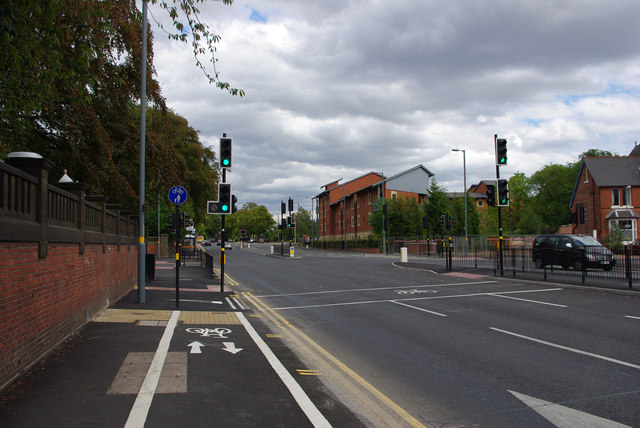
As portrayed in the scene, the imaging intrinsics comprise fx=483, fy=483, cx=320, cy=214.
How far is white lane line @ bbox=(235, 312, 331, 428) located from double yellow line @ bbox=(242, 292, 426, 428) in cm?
63

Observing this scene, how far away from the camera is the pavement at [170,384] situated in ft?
15.8

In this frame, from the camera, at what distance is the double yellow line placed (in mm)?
5098

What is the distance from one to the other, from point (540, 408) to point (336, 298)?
1079 cm

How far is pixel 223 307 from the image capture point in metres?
13.7

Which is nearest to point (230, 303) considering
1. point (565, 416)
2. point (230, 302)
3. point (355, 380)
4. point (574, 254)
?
point (230, 302)

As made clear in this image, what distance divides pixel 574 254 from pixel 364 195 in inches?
2201

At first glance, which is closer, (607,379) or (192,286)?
(607,379)

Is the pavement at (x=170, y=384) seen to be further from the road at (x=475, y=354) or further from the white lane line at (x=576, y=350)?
the white lane line at (x=576, y=350)

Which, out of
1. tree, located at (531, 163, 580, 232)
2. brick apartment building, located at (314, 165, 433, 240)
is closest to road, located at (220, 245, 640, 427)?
brick apartment building, located at (314, 165, 433, 240)

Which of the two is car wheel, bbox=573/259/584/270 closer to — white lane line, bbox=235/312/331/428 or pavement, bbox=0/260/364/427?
pavement, bbox=0/260/364/427

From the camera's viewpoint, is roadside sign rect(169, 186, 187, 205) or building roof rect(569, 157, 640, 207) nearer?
roadside sign rect(169, 186, 187, 205)

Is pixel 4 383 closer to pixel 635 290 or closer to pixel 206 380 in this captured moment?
pixel 206 380

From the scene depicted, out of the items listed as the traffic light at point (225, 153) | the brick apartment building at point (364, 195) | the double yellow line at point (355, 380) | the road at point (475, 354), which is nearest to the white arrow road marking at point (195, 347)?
A: the road at point (475, 354)

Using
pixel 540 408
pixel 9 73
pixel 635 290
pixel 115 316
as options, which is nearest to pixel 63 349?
pixel 115 316
